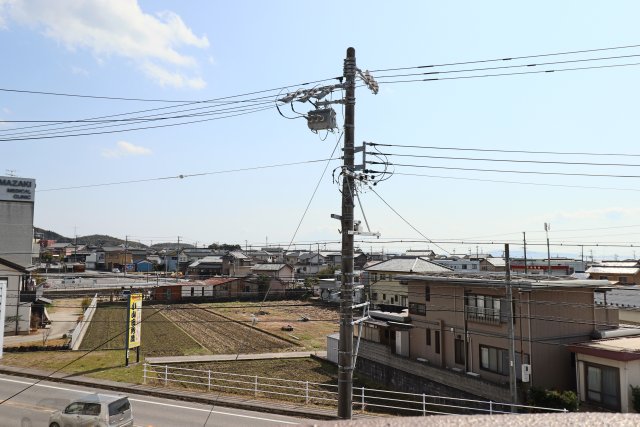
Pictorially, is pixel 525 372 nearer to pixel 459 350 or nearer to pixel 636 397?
pixel 636 397

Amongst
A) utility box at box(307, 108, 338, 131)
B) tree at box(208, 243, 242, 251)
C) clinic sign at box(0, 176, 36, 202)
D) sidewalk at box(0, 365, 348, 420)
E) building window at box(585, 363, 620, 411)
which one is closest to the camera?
utility box at box(307, 108, 338, 131)

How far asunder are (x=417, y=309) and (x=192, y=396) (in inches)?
571

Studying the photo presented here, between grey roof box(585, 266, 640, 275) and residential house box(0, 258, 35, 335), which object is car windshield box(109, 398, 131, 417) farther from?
grey roof box(585, 266, 640, 275)

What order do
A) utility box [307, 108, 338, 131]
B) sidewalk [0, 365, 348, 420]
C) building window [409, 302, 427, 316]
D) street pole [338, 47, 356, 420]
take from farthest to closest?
building window [409, 302, 427, 316]
sidewalk [0, 365, 348, 420]
utility box [307, 108, 338, 131]
street pole [338, 47, 356, 420]

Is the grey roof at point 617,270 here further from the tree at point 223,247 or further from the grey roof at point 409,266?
the tree at point 223,247

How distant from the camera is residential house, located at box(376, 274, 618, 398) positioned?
2153 cm

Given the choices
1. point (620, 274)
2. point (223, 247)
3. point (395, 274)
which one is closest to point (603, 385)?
point (395, 274)

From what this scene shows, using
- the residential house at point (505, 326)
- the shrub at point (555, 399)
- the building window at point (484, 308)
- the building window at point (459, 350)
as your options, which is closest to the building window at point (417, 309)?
the residential house at point (505, 326)

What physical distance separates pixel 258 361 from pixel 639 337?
73.6 feet

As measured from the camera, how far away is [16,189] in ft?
161

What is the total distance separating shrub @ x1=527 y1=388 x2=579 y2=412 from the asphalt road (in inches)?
Result: 417

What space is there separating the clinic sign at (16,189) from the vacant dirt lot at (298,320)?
23.9 m

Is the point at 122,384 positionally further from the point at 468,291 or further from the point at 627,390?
the point at 627,390

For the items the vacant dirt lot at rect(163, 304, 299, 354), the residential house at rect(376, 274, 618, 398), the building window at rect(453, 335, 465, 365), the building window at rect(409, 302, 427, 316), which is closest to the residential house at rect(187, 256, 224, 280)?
the vacant dirt lot at rect(163, 304, 299, 354)
